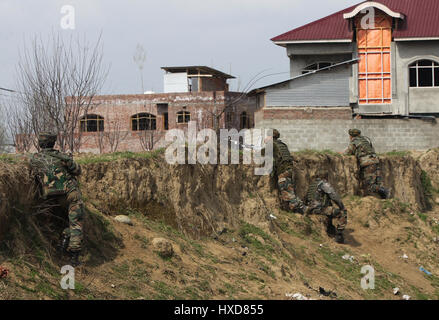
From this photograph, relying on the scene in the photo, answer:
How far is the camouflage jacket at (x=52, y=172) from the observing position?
1119 cm

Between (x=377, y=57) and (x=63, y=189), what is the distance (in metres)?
22.2

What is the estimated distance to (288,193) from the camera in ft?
59.6

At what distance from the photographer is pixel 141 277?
11664 millimetres

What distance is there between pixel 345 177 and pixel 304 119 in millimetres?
7348

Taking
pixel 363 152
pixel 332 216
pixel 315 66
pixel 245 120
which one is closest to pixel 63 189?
pixel 332 216

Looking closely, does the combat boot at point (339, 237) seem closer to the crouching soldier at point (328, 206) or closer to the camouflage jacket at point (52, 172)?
the crouching soldier at point (328, 206)

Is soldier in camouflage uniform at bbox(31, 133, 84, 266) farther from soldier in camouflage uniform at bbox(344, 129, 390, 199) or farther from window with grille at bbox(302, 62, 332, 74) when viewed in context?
window with grille at bbox(302, 62, 332, 74)

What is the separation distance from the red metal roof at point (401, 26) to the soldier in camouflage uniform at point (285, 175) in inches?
541

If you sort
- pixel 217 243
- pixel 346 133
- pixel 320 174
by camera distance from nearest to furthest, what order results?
1. pixel 217 243
2. pixel 320 174
3. pixel 346 133

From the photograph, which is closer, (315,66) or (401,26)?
(401,26)

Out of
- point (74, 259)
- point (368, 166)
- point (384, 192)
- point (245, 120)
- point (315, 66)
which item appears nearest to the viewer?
point (74, 259)

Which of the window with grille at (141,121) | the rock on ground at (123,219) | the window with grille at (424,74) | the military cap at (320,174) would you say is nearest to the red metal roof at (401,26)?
the window with grille at (424,74)

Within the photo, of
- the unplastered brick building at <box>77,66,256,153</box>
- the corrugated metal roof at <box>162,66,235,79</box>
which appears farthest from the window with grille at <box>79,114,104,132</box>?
the corrugated metal roof at <box>162,66,235,79</box>

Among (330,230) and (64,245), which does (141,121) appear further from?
(64,245)
